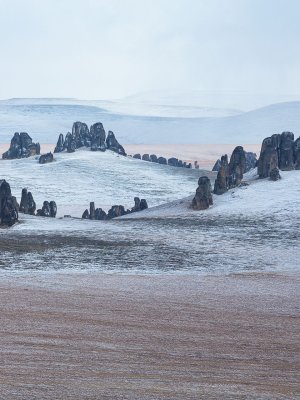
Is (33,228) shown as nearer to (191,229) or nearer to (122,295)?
(191,229)

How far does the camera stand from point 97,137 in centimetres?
14862

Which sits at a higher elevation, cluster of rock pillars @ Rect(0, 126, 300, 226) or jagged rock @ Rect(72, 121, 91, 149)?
jagged rock @ Rect(72, 121, 91, 149)

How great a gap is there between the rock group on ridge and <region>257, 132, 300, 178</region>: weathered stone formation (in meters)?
65.9

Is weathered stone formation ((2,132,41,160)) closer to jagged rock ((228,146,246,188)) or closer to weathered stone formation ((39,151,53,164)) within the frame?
weathered stone formation ((39,151,53,164))

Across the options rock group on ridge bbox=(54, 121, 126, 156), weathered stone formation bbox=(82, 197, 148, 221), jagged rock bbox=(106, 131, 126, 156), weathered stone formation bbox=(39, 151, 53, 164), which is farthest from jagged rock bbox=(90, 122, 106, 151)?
weathered stone formation bbox=(82, 197, 148, 221)

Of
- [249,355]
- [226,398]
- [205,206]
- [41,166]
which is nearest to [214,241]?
[205,206]

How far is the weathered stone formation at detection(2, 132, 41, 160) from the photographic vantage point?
495 feet

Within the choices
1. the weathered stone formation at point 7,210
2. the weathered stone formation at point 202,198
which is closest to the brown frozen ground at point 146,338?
the weathered stone formation at point 7,210

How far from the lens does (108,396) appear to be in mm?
20500

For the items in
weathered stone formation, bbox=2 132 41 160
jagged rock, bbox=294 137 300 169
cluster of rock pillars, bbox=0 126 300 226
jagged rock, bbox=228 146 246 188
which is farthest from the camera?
weathered stone formation, bbox=2 132 41 160

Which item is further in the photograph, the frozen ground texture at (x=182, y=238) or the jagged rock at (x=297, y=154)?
the jagged rock at (x=297, y=154)

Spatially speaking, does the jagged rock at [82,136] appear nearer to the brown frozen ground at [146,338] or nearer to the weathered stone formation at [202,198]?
the weathered stone formation at [202,198]

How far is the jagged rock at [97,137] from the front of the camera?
14762cm

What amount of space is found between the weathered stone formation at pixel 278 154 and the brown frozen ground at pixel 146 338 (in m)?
40.6
